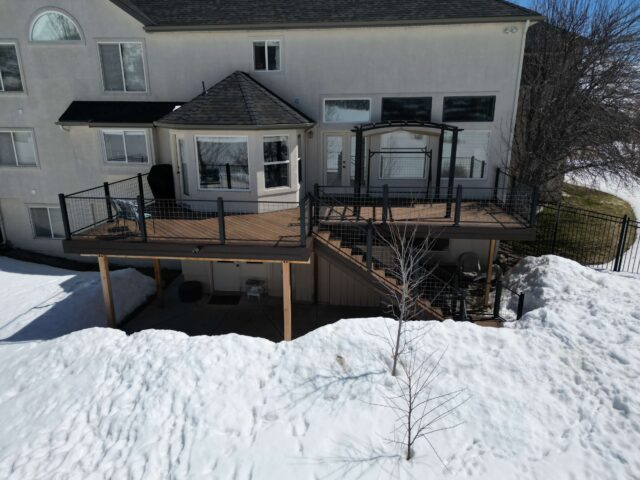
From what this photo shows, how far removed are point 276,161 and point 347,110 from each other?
3.35 meters

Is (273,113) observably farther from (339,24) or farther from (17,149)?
(17,149)

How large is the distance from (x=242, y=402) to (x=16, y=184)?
14451 mm

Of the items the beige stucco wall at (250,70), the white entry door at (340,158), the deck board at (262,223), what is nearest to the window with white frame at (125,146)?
the beige stucco wall at (250,70)

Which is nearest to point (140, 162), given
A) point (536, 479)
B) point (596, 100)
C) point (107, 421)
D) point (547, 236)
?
point (107, 421)

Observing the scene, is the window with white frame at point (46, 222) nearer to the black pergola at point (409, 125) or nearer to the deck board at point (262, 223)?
the deck board at point (262, 223)

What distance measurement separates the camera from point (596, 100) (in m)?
16.9

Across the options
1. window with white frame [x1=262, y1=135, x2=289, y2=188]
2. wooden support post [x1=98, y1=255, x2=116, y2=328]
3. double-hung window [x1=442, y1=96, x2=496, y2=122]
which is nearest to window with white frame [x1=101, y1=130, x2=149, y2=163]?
window with white frame [x1=262, y1=135, x2=289, y2=188]

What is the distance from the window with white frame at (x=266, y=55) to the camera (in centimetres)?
1418

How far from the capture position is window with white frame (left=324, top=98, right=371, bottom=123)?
1424cm

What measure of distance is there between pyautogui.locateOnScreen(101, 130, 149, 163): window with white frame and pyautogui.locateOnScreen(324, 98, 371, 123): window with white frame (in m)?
6.33

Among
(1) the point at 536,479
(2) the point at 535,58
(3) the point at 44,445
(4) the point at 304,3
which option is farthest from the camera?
(2) the point at 535,58

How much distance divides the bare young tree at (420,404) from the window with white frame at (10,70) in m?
16.6

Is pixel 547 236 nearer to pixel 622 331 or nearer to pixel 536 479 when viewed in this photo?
pixel 622 331

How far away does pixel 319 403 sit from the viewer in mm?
7645
